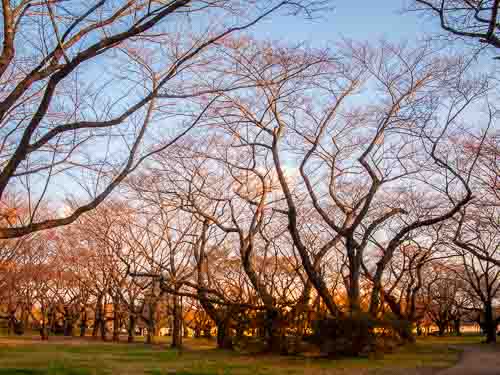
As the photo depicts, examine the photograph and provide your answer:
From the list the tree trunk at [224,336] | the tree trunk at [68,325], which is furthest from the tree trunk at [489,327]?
the tree trunk at [68,325]

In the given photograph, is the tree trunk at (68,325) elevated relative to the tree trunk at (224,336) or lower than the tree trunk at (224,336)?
lower

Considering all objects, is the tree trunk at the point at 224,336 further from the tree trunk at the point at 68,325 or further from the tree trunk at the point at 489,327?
the tree trunk at the point at 68,325

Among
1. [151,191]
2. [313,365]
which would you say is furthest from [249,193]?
[313,365]

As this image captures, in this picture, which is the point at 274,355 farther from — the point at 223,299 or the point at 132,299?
the point at 132,299

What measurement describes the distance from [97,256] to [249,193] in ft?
50.5

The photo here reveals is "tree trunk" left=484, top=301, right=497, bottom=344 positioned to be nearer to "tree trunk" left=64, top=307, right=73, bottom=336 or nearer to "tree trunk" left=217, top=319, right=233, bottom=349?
"tree trunk" left=217, top=319, right=233, bottom=349

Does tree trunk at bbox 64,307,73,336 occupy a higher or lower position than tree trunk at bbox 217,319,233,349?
lower

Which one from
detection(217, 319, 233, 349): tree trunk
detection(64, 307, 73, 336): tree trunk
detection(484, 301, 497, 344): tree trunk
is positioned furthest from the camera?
detection(64, 307, 73, 336): tree trunk

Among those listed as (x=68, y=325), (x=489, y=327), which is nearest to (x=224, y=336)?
(x=489, y=327)

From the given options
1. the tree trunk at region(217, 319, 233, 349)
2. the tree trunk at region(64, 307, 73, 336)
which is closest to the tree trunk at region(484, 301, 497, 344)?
the tree trunk at region(217, 319, 233, 349)

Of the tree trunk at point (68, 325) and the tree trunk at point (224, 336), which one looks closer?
the tree trunk at point (224, 336)

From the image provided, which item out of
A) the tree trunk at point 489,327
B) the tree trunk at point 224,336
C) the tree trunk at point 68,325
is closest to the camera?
the tree trunk at point 224,336

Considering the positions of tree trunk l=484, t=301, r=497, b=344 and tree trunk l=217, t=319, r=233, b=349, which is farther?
tree trunk l=484, t=301, r=497, b=344

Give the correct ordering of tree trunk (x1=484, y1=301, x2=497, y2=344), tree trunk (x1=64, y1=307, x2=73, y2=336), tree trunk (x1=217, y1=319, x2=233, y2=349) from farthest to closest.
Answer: tree trunk (x1=64, y1=307, x2=73, y2=336)
tree trunk (x1=484, y1=301, x2=497, y2=344)
tree trunk (x1=217, y1=319, x2=233, y2=349)
